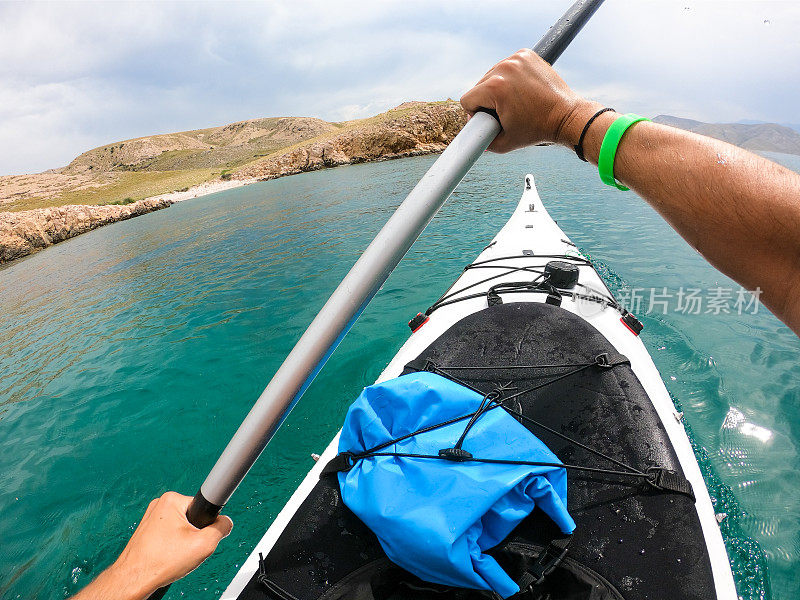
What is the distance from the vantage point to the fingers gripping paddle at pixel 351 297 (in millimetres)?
1065

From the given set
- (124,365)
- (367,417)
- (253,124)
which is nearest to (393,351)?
(367,417)

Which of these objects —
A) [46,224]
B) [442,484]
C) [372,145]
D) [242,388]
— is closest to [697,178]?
[442,484]

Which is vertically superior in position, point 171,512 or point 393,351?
point 171,512

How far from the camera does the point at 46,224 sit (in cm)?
2877

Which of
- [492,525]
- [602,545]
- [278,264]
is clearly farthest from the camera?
[278,264]

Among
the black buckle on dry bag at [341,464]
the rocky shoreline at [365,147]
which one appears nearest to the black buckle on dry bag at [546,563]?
the black buckle on dry bag at [341,464]

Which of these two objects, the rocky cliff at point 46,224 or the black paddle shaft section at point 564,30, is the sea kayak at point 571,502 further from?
the rocky cliff at point 46,224

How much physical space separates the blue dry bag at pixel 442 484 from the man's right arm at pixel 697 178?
1.18 m

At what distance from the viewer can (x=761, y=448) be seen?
3580 mm

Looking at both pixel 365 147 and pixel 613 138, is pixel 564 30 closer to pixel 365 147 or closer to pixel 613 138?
pixel 613 138

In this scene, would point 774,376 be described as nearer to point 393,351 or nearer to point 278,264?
point 393,351

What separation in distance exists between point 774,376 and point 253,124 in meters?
164

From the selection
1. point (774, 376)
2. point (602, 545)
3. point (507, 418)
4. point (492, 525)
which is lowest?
point (774, 376)

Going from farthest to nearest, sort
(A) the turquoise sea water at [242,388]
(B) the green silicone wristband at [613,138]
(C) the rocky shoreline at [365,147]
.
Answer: (C) the rocky shoreline at [365,147] → (A) the turquoise sea water at [242,388] → (B) the green silicone wristband at [613,138]
